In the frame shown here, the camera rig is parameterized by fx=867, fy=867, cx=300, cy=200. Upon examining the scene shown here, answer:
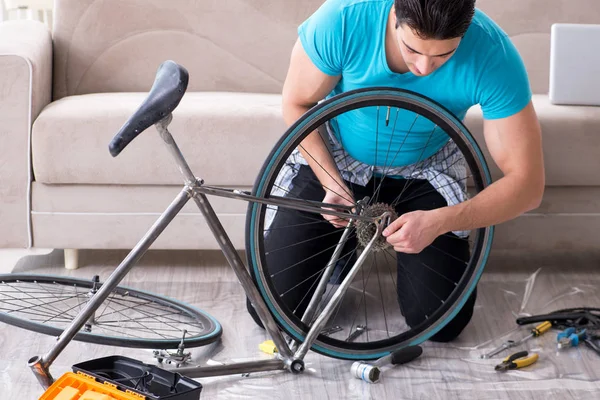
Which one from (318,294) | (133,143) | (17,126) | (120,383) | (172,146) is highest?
(17,126)

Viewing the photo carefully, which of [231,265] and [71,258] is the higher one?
[71,258]

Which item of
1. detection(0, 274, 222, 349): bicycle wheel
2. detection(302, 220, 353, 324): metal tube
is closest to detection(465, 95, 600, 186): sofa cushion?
detection(302, 220, 353, 324): metal tube

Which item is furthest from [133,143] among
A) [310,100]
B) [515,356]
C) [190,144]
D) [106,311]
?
[515,356]

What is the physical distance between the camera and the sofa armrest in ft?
7.15

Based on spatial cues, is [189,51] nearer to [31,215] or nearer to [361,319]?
[31,215]

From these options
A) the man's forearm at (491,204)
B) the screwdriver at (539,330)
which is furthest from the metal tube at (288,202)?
the screwdriver at (539,330)

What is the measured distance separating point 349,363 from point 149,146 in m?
0.75

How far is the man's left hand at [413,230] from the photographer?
1747mm

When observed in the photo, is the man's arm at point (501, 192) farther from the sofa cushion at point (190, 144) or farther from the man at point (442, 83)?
the sofa cushion at point (190, 144)

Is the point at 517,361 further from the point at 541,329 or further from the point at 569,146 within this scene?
the point at 569,146

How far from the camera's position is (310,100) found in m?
1.89

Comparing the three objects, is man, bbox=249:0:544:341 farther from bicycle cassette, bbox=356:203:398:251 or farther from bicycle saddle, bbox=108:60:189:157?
bicycle saddle, bbox=108:60:189:157

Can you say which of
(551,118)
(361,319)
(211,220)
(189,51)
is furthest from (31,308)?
(551,118)

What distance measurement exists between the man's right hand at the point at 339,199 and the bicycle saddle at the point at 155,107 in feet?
1.44
